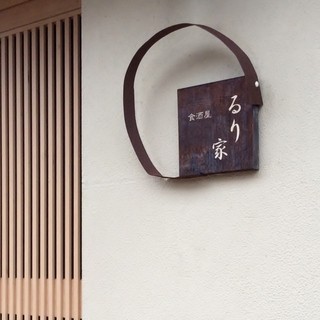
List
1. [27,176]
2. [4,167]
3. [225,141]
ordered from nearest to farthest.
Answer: [225,141] → [27,176] → [4,167]

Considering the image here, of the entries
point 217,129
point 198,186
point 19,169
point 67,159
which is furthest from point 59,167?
point 217,129

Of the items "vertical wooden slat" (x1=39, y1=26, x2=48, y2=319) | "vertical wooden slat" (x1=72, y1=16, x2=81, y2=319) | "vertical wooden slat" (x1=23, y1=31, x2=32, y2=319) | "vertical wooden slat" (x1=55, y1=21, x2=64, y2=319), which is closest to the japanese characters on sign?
"vertical wooden slat" (x1=72, y1=16, x2=81, y2=319)

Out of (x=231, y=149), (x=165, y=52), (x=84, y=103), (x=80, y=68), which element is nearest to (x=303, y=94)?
(x=231, y=149)

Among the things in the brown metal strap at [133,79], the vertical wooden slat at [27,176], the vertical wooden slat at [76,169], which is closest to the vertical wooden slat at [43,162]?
the vertical wooden slat at [27,176]

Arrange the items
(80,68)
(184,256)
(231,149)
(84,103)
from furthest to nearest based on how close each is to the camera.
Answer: (80,68) → (84,103) → (184,256) → (231,149)

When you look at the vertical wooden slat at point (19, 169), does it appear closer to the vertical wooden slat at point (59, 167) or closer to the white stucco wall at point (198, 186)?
the vertical wooden slat at point (59, 167)

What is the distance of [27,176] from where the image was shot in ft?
10.7

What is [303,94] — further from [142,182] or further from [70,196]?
[70,196]

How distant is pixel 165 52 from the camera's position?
8.25 feet

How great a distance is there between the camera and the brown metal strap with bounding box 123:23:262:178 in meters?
2.15

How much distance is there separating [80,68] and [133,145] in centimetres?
75

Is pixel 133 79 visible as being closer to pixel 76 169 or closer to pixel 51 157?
pixel 76 169

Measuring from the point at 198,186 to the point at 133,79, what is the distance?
60 centimetres

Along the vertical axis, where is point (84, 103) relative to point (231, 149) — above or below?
above
